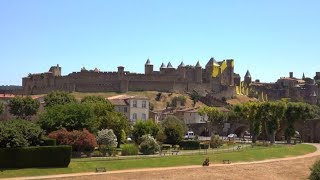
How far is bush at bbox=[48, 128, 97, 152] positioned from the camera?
49688mm

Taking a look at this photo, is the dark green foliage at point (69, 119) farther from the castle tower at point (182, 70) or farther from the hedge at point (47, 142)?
the castle tower at point (182, 70)

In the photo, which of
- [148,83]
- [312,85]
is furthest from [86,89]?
[312,85]

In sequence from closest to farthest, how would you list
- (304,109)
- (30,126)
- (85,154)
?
(30,126) → (85,154) → (304,109)

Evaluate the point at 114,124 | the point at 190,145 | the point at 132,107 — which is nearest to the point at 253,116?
the point at 190,145

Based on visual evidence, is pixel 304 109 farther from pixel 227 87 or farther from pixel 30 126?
pixel 227 87

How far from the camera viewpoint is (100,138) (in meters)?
54.6

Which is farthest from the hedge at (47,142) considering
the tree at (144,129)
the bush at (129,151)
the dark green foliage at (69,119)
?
Result: the tree at (144,129)

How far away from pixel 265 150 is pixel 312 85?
5443 inches

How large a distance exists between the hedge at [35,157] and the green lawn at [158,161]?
0.72 metres

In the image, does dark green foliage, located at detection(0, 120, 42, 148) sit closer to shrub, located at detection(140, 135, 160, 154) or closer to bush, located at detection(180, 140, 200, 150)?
shrub, located at detection(140, 135, 160, 154)

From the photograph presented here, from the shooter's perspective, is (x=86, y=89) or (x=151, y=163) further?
(x=86, y=89)

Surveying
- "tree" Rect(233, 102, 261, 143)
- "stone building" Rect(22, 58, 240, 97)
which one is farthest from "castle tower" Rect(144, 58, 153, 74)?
"tree" Rect(233, 102, 261, 143)

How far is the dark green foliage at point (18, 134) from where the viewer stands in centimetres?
4131

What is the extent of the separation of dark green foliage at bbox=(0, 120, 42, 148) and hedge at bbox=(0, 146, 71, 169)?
1.90ft
